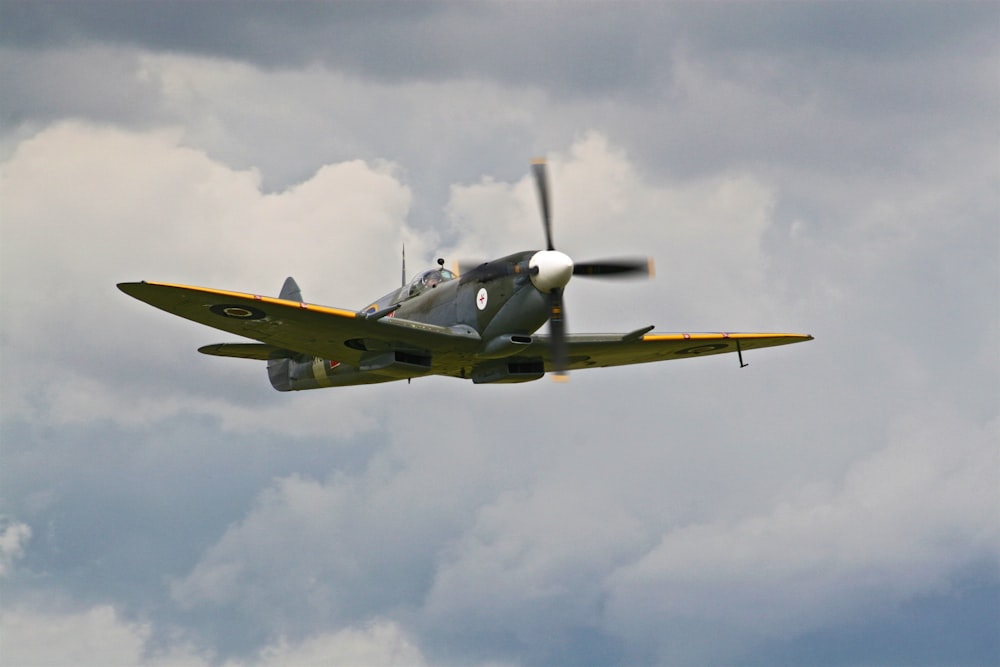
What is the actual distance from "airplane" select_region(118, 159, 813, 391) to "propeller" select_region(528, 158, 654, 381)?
0.9 inches

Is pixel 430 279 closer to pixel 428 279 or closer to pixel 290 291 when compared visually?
pixel 428 279

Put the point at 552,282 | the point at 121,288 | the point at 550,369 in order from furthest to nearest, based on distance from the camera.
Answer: the point at 550,369, the point at 552,282, the point at 121,288

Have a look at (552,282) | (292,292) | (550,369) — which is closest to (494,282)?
(552,282)

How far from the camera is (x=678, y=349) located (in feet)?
131

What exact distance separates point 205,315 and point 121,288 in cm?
279

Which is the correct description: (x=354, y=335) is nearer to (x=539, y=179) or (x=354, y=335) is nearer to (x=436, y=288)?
(x=436, y=288)

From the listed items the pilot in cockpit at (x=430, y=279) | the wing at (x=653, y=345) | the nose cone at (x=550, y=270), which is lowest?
the wing at (x=653, y=345)

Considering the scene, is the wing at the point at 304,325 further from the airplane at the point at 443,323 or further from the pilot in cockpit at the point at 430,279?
the pilot in cockpit at the point at 430,279

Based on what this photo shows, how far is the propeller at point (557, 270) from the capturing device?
32.9 m

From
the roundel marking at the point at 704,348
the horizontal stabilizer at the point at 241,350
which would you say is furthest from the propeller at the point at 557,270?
the horizontal stabilizer at the point at 241,350

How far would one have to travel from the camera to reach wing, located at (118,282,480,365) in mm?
31922

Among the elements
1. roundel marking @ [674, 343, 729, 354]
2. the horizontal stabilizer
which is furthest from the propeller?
the horizontal stabilizer

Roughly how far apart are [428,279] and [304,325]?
3.93 m

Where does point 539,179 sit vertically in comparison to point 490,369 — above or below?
above
